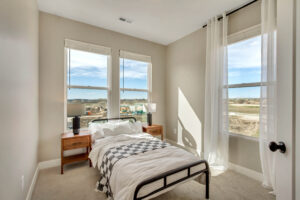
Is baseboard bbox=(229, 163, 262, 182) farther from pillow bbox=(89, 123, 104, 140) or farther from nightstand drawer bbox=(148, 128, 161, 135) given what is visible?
pillow bbox=(89, 123, 104, 140)

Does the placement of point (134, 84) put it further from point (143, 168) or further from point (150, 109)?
point (143, 168)

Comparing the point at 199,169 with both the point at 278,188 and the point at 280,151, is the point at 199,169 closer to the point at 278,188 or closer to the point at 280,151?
the point at 278,188

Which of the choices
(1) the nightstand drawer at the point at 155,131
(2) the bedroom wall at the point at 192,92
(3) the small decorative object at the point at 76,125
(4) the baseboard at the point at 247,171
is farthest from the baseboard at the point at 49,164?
(4) the baseboard at the point at 247,171

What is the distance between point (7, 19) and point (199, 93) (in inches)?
125

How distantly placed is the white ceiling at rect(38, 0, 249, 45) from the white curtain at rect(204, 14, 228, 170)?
30 cm

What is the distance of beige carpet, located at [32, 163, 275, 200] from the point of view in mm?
1826

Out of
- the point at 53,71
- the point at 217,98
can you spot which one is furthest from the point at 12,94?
the point at 217,98

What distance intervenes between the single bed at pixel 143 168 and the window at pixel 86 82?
1.02 meters

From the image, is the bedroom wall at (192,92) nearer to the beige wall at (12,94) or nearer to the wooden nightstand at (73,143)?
the wooden nightstand at (73,143)

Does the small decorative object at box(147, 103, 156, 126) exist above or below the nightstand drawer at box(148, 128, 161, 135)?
above

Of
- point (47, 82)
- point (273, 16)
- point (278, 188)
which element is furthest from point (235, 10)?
point (47, 82)

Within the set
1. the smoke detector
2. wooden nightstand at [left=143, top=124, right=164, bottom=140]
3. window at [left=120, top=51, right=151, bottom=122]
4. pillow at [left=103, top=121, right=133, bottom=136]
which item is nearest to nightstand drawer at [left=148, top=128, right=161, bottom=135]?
wooden nightstand at [left=143, top=124, right=164, bottom=140]

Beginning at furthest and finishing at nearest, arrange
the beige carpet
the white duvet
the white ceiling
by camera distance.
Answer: the white ceiling → the beige carpet → the white duvet

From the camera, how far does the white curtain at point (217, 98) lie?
254 cm
